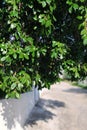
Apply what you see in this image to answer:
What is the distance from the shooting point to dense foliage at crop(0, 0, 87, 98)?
6910 mm

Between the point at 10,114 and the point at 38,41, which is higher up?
the point at 38,41

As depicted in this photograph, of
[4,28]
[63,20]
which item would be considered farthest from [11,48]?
[63,20]

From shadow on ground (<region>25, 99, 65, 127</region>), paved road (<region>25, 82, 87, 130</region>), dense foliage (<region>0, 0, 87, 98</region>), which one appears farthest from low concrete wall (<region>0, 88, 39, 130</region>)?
shadow on ground (<region>25, 99, 65, 127</region>)

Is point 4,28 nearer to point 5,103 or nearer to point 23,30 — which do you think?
point 23,30

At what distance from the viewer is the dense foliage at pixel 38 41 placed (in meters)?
6.91

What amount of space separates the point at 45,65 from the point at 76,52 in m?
0.88

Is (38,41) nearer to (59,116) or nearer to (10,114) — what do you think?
(10,114)

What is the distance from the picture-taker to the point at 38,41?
8.02 metres

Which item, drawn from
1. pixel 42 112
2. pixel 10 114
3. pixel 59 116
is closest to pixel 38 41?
pixel 10 114

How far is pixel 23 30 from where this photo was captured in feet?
25.0

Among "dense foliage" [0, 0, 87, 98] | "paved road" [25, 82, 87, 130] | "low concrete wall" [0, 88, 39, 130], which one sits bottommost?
"paved road" [25, 82, 87, 130]

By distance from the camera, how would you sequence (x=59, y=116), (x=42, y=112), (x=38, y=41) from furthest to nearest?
(x=42, y=112), (x=59, y=116), (x=38, y=41)

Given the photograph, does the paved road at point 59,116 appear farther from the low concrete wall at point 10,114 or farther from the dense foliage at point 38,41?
the dense foliage at point 38,41

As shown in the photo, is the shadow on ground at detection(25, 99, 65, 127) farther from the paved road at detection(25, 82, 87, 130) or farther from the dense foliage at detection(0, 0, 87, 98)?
the dense foliage at detection(0, 0, 87, 98)
